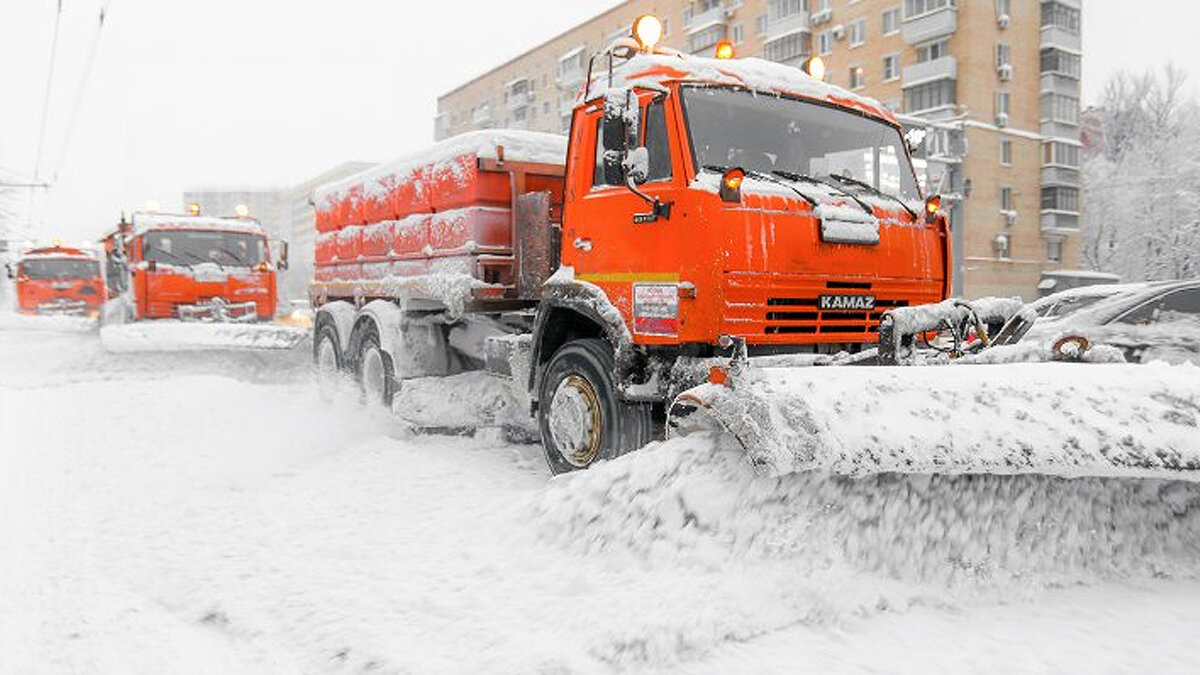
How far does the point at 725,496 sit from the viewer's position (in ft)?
11.0

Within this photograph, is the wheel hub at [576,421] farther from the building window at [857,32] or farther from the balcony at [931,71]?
the building window at [857,32]

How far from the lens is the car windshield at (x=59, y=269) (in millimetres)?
25516

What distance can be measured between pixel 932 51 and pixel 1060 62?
6.56 meters

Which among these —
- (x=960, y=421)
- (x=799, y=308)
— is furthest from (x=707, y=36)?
(x=960, y=421)

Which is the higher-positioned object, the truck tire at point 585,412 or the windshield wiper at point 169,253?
the windshield wiper at point 169,253

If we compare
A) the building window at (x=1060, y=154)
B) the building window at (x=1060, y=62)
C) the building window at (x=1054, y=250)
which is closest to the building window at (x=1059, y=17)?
the building window at (x=1060, y=62)

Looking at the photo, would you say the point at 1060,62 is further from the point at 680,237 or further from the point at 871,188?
the point at 680,237

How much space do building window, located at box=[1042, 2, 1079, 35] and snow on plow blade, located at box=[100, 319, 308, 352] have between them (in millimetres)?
38805

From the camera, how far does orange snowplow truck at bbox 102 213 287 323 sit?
13.8 m

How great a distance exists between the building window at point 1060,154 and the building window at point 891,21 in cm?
889

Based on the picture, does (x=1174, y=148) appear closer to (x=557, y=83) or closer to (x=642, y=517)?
(x=557, y=83)

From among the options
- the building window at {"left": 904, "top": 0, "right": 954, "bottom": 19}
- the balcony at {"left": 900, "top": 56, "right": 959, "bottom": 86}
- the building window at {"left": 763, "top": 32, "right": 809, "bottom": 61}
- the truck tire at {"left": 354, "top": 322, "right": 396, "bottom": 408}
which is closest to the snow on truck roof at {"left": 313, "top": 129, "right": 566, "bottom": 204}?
the truck tire at {"left": 354, "top": 322, "right": 396, "bottom": 408}

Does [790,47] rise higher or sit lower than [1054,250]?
higher

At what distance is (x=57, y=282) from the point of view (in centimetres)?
2558
